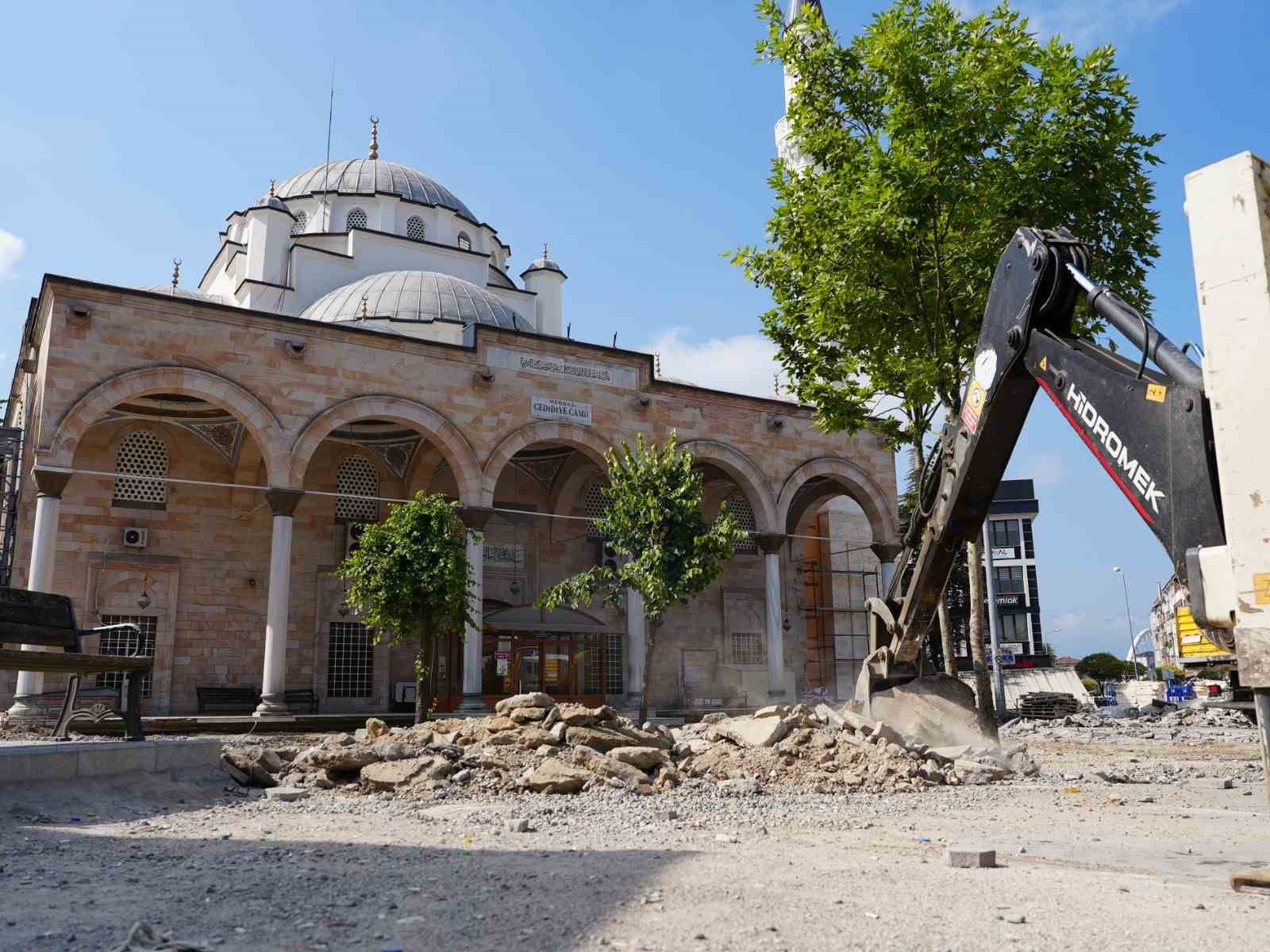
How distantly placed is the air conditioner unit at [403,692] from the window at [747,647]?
784cm

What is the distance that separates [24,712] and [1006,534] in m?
58.2

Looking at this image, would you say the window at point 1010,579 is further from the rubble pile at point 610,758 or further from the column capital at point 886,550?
the rubble pile at point 610,758

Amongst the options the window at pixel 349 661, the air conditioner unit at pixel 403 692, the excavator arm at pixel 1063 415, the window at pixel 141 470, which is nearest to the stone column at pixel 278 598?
the window at pixel 349 661

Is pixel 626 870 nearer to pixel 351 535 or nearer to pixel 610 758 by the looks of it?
pixel 610 758

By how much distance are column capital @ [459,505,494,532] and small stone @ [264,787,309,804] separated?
446 inches

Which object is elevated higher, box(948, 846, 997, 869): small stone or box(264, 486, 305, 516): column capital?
box(264, 486, 305, 516): column capital

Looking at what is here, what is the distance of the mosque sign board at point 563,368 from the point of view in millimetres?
19906

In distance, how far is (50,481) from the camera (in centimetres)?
1563

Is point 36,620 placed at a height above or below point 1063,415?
below

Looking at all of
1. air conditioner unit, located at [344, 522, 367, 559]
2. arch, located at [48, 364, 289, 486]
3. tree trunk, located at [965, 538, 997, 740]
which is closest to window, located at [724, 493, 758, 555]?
air conditioner unit, located at [344, 522, 367, 559]

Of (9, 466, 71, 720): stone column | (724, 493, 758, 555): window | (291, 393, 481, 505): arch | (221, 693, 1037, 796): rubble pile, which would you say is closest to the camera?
(221, 693, 1037, 796): rubble pile

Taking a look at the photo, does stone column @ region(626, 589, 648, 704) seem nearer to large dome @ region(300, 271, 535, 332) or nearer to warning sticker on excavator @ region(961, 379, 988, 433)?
large dome @ region(300, 271, 535, 332)

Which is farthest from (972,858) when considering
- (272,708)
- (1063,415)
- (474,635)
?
(474,635)

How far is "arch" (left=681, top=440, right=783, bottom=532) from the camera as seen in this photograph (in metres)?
21.9
